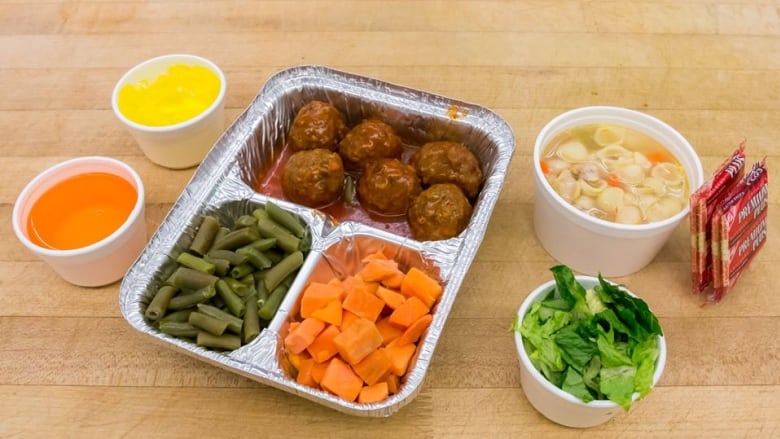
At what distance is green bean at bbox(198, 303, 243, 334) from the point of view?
6.52 feet

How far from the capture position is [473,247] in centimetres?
215

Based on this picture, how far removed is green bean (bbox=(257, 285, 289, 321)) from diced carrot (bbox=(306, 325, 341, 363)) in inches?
7.0

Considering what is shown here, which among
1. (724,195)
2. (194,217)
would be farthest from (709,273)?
(194,217)

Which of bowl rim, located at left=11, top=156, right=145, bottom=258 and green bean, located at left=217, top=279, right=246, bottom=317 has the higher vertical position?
bowl rim, located at left=11, top=156, right=145, bottom=258

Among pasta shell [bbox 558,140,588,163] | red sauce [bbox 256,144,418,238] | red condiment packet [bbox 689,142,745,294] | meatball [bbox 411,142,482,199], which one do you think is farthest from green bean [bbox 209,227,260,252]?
red condiment packet [bbox 689,142,745,294]

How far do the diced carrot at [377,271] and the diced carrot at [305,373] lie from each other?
12.4 inches

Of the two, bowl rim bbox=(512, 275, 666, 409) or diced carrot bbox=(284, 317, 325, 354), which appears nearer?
bowl rim bbox=(512, 275, 666, 409)

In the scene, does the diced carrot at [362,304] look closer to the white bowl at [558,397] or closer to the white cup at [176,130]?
the white bowl at [558,397]

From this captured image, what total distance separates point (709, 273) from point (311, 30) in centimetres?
210

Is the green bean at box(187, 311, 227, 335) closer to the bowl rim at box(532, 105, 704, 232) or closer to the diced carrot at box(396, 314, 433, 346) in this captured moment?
the diced carrot at box(396, 314, 433, 346)

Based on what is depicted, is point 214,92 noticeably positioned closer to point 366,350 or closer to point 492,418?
point 366,350

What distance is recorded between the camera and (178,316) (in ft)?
6.66

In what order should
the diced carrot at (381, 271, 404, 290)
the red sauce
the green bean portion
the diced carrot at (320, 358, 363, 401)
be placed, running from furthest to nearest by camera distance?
the red sauce → the diced carrot at (381, 271, 404, 290) → the green bean portion → the diced carrot at (320, 358, 363, 401)

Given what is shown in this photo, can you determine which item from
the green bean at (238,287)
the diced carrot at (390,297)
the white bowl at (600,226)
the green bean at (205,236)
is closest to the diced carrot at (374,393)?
the diced carrot at (390,297)
